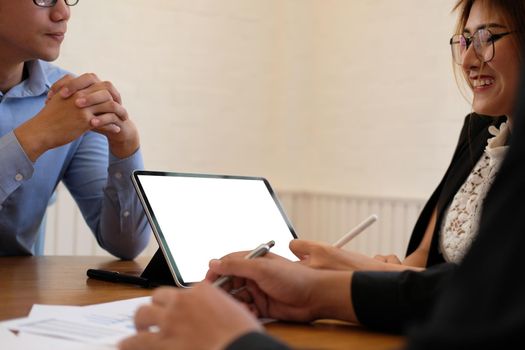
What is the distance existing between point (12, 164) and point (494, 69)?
3.79 feet

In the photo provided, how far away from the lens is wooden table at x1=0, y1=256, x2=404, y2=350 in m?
0.90

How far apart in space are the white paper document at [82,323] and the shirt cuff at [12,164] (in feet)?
1.98

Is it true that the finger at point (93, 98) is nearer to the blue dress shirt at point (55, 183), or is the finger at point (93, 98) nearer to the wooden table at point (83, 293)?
the blue dress shirt at point (55, 183)

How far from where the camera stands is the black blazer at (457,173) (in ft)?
5.86

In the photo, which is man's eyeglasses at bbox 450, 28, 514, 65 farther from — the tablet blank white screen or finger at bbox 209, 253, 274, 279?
finger at bbox 209, 253, 274, 279

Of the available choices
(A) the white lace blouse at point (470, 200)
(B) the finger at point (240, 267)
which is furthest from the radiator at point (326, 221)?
(B) the finger at point (240, 267)

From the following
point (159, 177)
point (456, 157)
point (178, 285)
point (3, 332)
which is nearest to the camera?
point (3, 332)

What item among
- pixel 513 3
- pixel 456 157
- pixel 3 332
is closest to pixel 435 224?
pixel 456 157

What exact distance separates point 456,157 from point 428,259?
1.03 feet

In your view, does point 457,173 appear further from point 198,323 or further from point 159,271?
point 198,323

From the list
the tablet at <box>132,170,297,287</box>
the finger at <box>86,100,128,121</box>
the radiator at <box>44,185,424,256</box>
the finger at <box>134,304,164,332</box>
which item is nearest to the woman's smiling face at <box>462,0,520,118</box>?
the tablet at <box>132,170,297,287</box>

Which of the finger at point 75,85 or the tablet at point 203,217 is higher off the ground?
the finger at point 75,85

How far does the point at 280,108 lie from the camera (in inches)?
168

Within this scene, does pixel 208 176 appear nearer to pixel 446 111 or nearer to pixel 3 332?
pixel 3 332
